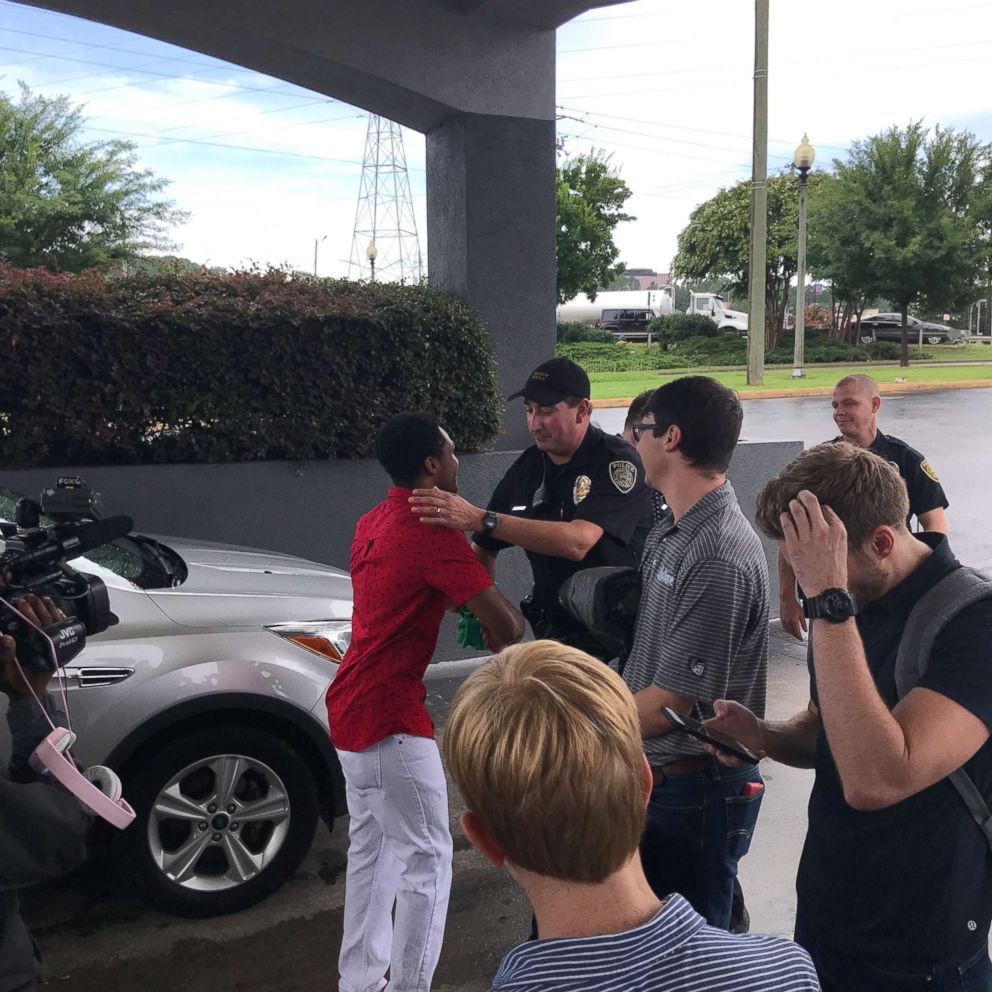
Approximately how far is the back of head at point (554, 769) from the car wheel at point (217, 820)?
103 inches

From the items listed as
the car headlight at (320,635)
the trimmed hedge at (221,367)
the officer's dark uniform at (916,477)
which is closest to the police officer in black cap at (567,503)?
the car headlight at (320,635)

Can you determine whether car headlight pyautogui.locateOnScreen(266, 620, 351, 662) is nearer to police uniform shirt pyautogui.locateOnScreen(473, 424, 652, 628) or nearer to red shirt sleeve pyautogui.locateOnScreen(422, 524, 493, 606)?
police uniform shirt pyautogui.locateOnScreen(473, 424, 652, 628)

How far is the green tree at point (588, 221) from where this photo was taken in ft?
107

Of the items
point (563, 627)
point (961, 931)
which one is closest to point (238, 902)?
point (563, 627)

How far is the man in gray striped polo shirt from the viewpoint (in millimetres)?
2385

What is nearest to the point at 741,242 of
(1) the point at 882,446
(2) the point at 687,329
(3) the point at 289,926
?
(2) the point at 687,329

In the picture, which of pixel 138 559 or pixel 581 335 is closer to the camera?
pixel 138 559

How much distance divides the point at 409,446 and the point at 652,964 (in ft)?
6.58

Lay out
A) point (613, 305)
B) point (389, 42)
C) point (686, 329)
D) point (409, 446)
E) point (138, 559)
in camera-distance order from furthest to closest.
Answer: point (613, 305), point (686, 329), point (389, 42), point (138, 559), point (409, 446)

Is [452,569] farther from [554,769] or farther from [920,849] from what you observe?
[554,769]

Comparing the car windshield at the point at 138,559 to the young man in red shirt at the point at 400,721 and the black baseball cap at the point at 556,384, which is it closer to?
the young man in red shirt at the point at 400,721

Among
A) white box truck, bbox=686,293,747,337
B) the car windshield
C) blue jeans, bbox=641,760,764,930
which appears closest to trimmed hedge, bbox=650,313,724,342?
white box truck, bbox=686,293,747,337

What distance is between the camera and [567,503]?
340cm

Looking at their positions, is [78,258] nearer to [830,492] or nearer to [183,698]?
[183,698]
